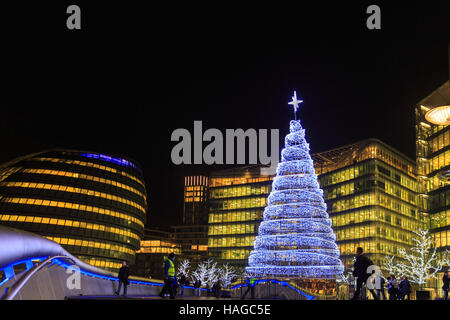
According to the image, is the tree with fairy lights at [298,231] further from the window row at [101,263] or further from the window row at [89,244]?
the window row at [101,263]

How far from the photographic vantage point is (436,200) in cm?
6141

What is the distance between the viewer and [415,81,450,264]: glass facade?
59.1 m

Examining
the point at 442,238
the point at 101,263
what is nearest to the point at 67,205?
the point at 101,263

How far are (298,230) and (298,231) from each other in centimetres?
28

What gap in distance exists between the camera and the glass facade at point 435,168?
5912 cm

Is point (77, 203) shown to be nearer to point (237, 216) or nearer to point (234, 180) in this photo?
point (237, 216)

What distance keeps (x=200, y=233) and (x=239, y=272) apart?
68.9 m

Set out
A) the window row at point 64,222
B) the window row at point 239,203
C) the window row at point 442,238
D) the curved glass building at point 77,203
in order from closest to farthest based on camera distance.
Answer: the window row at point 442,238 → the window row at point 64,222 → the curved glass building at point 77,203 → the window row at point 239,203

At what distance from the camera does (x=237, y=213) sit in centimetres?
11481

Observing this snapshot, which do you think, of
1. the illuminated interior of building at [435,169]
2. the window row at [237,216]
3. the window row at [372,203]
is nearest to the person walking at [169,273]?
the illuminated interior of building at [435,169]

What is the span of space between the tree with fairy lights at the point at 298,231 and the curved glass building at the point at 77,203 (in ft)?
219

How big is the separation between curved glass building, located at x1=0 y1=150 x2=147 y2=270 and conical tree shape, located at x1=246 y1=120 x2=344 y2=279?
219ft

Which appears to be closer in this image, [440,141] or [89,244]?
[440,141]
